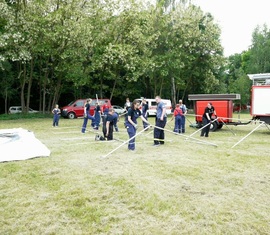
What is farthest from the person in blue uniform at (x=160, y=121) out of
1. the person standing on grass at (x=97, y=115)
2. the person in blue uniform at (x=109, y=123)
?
the person standing on grass at (x=97, y=115)

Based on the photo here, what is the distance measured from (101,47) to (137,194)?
77.3ft

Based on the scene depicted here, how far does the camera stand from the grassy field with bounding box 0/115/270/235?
167 inches

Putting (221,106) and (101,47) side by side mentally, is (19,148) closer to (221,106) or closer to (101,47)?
(221,106)

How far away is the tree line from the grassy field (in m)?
16.1

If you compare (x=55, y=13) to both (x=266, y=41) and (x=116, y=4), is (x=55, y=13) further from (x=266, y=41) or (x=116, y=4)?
(x=266, y=41)

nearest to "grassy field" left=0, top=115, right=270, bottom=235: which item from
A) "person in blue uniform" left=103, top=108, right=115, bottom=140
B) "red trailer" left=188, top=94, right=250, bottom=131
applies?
"person in blue uniform" left=103, top=108, right=115, bottom=140

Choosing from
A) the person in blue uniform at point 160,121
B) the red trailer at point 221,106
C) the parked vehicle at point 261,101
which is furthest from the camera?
the red trailer at point 221,106

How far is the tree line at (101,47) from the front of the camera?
23344 millimetres

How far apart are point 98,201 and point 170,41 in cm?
2950

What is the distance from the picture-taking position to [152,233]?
4020 mm

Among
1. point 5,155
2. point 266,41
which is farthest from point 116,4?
point 266,41

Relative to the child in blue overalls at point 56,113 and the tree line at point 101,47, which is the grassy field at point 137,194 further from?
the tree line at point 101,47

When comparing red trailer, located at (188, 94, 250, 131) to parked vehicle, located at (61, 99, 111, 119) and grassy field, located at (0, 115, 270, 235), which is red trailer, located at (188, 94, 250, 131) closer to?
grassy field, located at (0, 115, 270, 235)

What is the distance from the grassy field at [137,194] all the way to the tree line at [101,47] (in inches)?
633
